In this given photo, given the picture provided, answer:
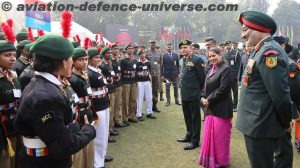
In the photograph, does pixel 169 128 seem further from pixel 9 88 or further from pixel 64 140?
pixel 64 140

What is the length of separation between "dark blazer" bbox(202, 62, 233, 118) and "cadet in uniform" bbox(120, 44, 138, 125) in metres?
3.14

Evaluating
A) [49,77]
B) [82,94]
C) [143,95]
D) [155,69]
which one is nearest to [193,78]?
[82,94]

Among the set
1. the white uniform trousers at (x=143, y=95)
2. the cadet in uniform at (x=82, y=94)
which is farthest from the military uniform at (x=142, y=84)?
the cadet in uniform at (x=82, y=94)

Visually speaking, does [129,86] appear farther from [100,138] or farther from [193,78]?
[100,138]

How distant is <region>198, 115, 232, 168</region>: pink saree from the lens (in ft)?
13.7

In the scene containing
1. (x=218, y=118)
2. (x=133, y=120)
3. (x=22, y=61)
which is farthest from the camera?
(x=133, y=120)

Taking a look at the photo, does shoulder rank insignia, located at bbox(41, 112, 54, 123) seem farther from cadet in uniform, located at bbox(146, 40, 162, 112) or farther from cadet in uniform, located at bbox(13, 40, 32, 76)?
cadet in uniform, located at bbox(146, 40, 162, 112)

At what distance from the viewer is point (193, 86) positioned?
5.11 meters

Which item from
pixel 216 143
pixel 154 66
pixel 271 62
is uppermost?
pixel 271 62

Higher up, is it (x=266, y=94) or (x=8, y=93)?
(x=266, y=94)

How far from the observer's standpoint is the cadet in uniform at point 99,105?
4.01 metres

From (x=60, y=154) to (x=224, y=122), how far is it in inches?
118

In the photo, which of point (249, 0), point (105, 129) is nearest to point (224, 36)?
point (249, 0)

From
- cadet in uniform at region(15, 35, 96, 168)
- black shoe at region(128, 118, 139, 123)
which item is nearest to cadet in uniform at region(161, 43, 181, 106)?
black shoe at region(128, 118, 139, 123)
